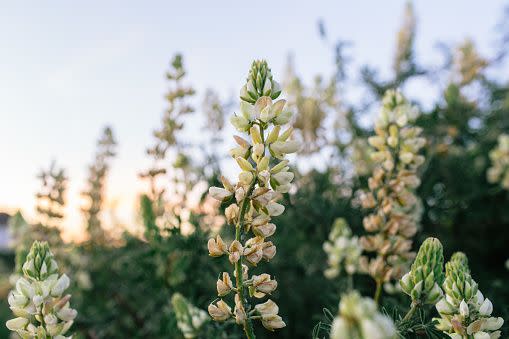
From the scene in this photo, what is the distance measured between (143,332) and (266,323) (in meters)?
1.86

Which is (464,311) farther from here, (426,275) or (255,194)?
(255,194)

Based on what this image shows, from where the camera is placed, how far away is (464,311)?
127 cm

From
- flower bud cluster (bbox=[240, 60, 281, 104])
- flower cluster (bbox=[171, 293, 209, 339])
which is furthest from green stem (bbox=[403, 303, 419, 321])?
flower cluster (bbox=[171, 293, 209, 339])

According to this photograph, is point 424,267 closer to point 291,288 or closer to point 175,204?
point 175,204

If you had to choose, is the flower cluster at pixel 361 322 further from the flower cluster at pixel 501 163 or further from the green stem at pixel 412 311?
the flower cluster at pixel 501 163

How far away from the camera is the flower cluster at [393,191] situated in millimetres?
2004

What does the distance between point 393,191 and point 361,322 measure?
1.43 metres

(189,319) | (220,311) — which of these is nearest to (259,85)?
(220,311)

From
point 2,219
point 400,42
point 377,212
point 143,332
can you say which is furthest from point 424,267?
point 2,219

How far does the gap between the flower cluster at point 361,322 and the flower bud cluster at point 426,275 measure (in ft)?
2.16

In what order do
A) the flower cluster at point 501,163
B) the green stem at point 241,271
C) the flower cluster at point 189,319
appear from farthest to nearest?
the flower cluster at point 501,163
the flower cluster at point 189,319
the green stem at point 241,271

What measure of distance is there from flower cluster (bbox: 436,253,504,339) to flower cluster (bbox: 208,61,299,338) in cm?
45

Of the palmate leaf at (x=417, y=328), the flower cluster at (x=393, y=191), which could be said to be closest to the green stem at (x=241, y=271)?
the palmate leaf at (x=417, y=328)

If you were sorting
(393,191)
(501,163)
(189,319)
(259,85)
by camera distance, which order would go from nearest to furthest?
(259,85) < (189,319) < (393,191) < (501,163)
